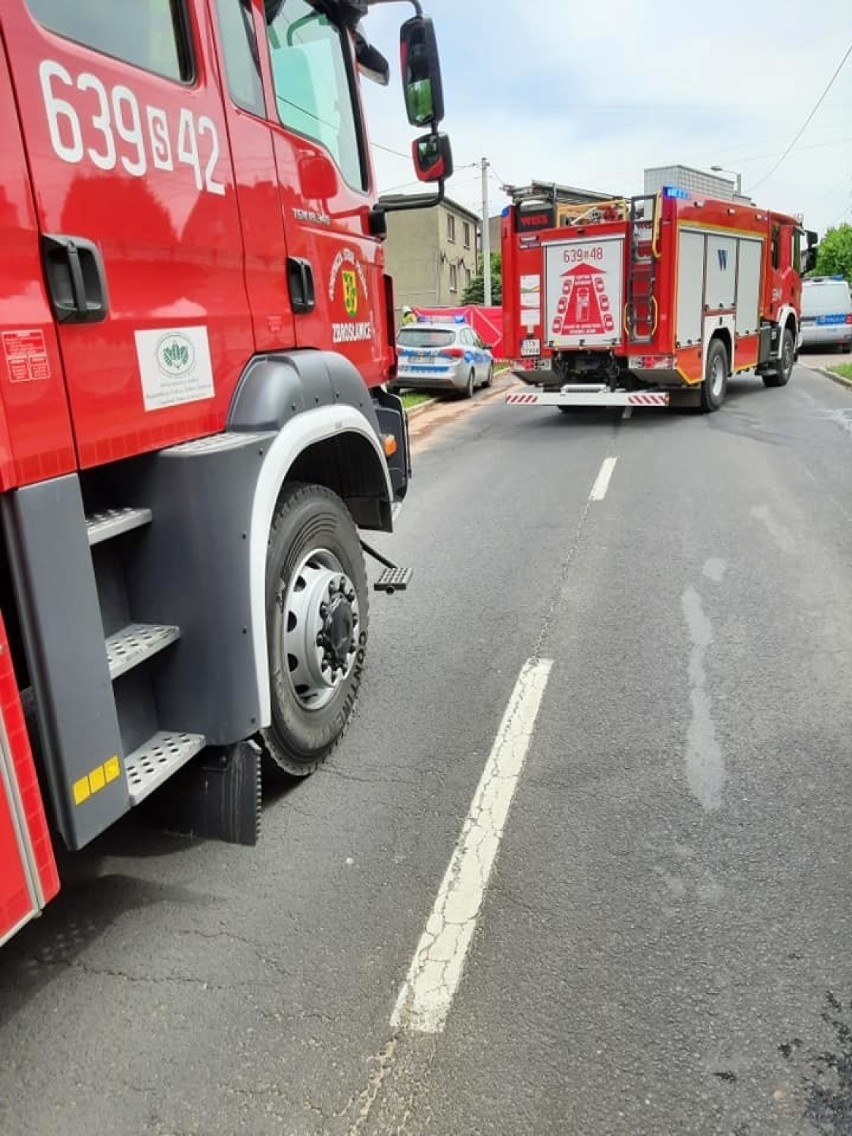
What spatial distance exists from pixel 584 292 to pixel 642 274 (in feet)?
2.78

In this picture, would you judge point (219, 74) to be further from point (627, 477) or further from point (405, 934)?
point (627, 477)

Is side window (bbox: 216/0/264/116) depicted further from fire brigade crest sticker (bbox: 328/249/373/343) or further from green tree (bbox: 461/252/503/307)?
green tree (bbox: 461/252/503/307)

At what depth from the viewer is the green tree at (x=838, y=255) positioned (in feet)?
147

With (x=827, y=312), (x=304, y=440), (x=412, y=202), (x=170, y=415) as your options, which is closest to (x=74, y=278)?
(x=170, y=415)

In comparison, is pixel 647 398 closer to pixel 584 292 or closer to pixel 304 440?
pixel 584 292

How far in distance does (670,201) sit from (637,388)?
2.81 metres

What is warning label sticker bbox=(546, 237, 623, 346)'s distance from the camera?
12.3m

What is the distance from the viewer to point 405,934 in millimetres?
2689

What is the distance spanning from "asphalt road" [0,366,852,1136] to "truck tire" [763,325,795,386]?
13586 mm

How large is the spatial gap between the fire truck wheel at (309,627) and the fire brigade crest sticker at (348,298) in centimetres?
79

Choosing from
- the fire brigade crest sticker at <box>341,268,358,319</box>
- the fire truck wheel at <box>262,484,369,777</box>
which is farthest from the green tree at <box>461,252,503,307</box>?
the fire truck wheel at <box>262,484,369,777</box>

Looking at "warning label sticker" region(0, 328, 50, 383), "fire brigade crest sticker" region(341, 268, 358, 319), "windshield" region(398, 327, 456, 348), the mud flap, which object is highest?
"fire brigade crest sticker" region(341, 268, 358, 319)

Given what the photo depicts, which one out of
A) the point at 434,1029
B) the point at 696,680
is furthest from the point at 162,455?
the point at 696,680

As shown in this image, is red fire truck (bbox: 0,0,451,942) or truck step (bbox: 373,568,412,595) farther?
truck step (bbox: 373,568,412,595)
